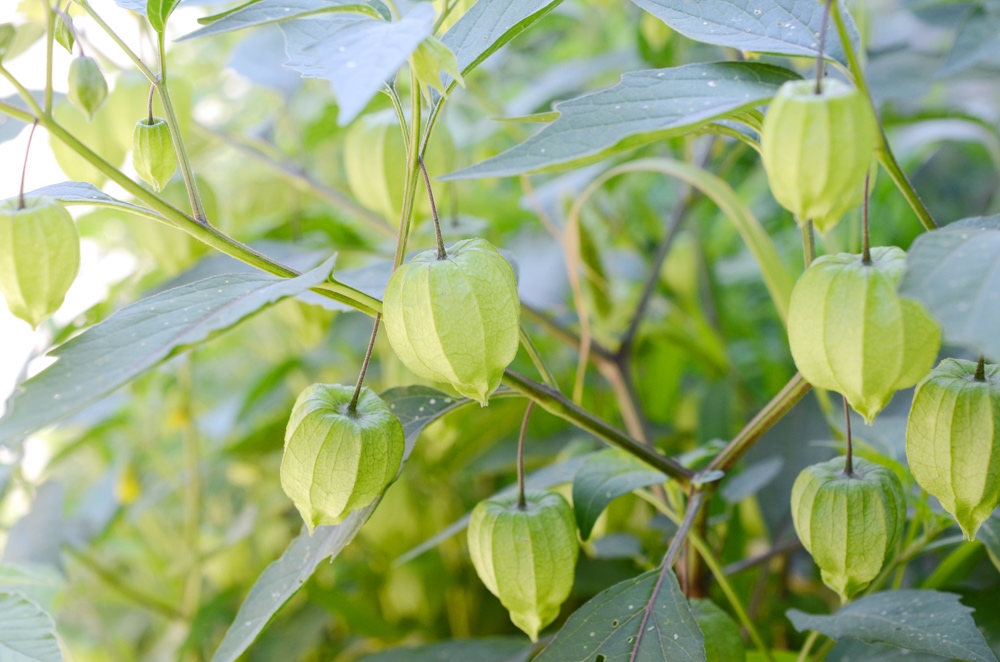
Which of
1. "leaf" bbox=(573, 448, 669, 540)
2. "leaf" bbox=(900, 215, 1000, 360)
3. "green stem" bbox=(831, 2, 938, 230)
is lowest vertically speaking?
"leaf" bbox=(573, 448, 669, 540)

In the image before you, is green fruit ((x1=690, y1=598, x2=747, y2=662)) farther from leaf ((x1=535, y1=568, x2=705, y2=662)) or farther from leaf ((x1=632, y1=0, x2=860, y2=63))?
leaf ((x1=632, y1=0, x2=860, y2=63))

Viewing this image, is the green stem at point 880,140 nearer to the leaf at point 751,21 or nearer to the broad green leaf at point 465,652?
the leaf at point 751,21

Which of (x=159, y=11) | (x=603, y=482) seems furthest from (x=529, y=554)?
(x=159, y=11)

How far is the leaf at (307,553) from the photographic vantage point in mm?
379

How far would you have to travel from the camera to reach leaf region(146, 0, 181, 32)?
1.12 ft

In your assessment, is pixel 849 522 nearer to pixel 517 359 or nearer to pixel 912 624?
pixel 912 624

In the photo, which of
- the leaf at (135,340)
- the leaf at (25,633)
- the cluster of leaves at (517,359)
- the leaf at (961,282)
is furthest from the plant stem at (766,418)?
the leaf at (25,633)

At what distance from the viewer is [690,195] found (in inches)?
30.8

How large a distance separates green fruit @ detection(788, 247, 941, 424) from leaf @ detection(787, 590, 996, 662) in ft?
0.48

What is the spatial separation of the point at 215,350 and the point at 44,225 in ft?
2.86

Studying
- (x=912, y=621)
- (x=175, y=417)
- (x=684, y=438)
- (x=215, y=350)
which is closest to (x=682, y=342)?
(x=684, y=438)

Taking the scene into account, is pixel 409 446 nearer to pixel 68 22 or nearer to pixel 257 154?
pixel 68 22

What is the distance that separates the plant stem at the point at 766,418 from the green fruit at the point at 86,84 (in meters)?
0.34

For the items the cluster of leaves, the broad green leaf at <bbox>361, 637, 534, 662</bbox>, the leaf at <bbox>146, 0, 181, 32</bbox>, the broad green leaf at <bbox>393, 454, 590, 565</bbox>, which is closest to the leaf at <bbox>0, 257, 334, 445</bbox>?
the cluster of leaves
